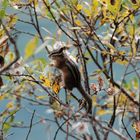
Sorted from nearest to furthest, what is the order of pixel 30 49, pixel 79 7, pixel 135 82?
pixel 30 49 < pixel 79 7 < pixel 135 82

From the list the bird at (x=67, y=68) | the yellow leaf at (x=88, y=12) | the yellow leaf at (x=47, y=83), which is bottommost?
the bird at (x=67, y=68)

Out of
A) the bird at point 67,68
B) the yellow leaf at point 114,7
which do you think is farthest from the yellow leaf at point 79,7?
the bird at point 67,68

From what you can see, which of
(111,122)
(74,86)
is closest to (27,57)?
(74,86)

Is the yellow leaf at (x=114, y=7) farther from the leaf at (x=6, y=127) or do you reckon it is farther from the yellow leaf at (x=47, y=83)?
the leaf at (x=6, y=127)

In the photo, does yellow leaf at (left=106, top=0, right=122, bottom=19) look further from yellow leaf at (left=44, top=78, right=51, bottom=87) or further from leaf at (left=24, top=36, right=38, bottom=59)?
leaf at (left=24, top=36, right=38, bottom=59)

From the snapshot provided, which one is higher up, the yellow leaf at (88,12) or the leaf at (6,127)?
the yellow leaf at (88,12)

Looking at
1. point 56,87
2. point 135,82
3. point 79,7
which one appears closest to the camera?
point 56,87

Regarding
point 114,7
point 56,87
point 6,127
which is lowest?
point 6,127

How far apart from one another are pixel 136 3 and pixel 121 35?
423mm

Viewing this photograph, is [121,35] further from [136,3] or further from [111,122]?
[111,122]

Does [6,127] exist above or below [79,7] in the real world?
below

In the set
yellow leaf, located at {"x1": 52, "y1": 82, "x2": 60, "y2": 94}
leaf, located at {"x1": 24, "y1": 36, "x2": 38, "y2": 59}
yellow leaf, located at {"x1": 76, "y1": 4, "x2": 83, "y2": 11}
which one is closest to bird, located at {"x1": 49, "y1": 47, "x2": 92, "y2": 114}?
leaf, located at {"x1": 24, "y1": 36, "x2": 38, "y2": 59}

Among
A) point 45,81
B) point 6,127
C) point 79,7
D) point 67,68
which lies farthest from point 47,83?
point 67,68

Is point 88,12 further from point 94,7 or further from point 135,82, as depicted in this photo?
point 135,82
